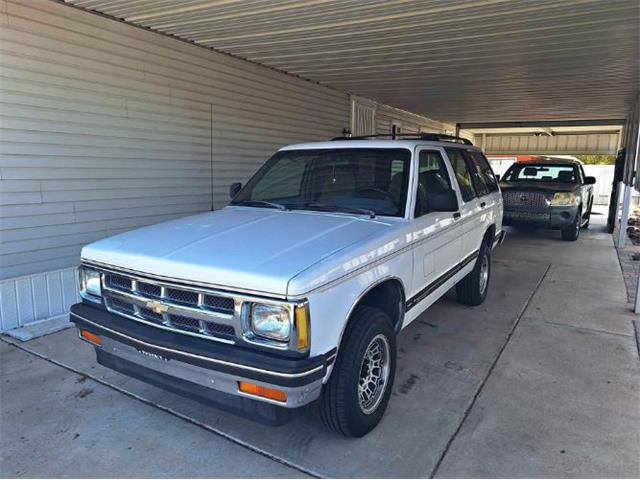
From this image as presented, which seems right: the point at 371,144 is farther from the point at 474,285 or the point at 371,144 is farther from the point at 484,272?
the point at 484,272

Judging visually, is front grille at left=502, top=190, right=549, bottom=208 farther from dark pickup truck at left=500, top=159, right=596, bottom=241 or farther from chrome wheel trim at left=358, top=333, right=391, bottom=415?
chrome wheel trim at left=358, top=333, right=391, bottom=415

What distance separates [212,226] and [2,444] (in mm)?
1840

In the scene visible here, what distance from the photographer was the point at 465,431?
304cm

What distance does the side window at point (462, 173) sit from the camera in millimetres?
4715

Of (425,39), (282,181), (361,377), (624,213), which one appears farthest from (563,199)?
(361,377)

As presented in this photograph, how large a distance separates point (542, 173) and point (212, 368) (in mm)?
10597

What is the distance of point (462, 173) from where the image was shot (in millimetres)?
4930

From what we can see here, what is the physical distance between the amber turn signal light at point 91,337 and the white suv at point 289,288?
0.4 inches

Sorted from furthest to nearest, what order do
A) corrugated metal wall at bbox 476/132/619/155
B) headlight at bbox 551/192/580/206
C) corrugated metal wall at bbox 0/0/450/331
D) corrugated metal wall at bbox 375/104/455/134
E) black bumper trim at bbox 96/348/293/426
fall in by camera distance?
corrugated metal wall at bbox 476/132/619/155
corrugated metal wall at bbox 375/104/455/134
headlight at bbox 551/192/580/206
corrugated metal wall at bbox 0/0/450/331
black bumper trim at bbox 96/348/293/426

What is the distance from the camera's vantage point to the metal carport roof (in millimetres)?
4977

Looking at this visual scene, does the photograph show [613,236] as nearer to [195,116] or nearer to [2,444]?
[195,116]

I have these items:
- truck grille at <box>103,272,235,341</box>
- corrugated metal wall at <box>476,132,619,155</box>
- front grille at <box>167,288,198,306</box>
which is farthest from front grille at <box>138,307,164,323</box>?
corrugated metal wall at <box>476,132,619,155</box>

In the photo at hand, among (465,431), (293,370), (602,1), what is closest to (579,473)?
(465,431)

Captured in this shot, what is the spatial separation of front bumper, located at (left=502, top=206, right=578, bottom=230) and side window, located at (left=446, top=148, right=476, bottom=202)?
556cm
